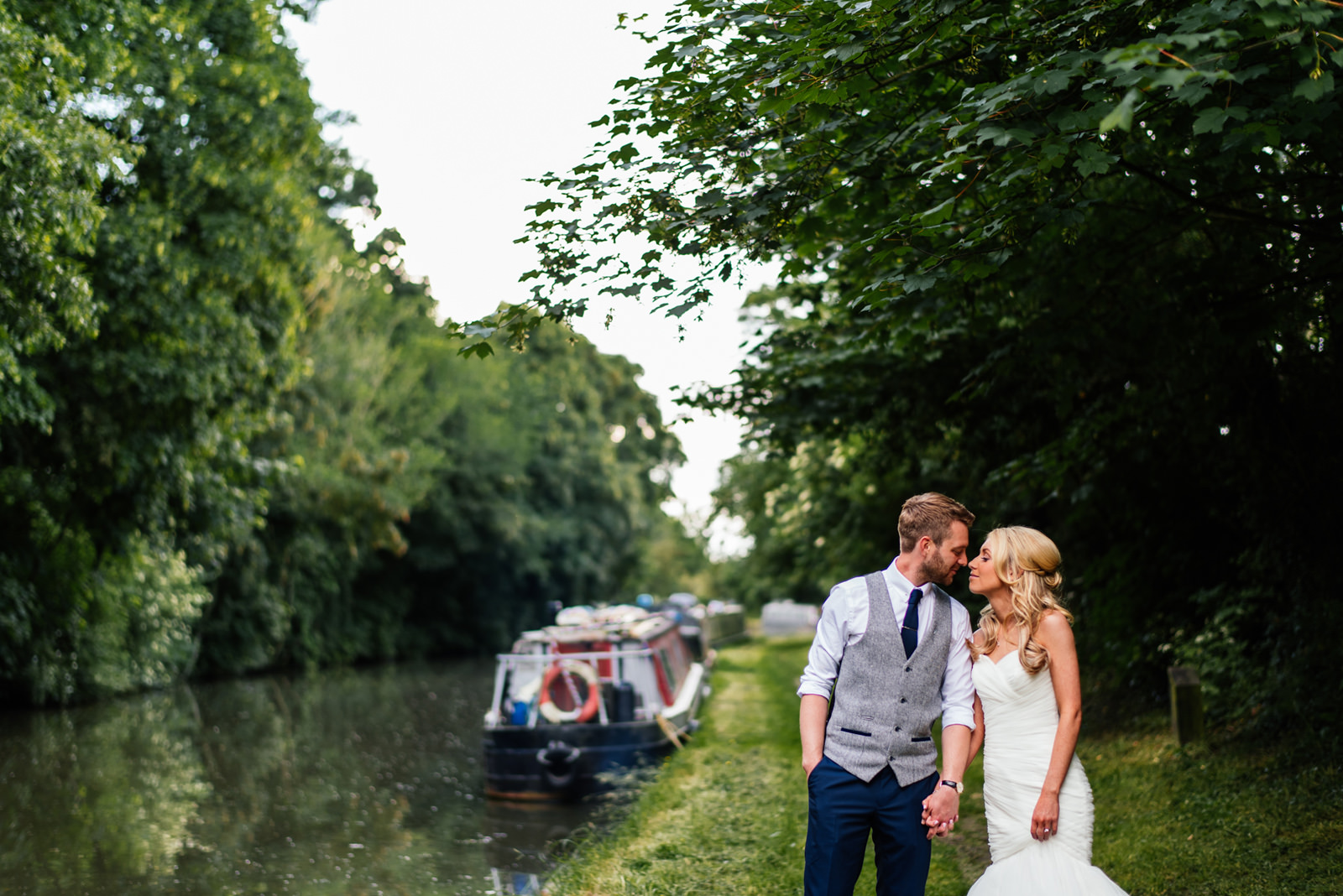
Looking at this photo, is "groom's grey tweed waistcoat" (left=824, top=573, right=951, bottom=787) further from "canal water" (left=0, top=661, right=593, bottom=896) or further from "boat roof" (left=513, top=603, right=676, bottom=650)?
"boat roof" (left=513, top=603, right=676, bottom=650)

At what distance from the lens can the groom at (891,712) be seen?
3.65 m

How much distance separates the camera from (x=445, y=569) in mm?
44062

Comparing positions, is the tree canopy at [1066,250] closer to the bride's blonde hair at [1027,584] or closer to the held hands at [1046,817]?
the bride's blonde hair at [1027,584]

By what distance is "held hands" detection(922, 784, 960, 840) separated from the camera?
11.8ft

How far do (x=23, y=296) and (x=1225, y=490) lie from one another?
1210 centimetres

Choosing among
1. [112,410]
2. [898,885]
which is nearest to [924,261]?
[898,885]

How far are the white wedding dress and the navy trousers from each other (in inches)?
9.3

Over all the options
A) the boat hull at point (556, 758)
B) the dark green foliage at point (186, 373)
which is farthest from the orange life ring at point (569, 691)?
the dark green foliage at point (186, 373)

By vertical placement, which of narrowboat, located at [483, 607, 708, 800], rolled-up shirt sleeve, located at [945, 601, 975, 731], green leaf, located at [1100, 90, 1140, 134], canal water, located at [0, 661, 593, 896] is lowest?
canal water, located at [0, 661, 593, 896]

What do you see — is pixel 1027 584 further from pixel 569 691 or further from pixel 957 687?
pixel 569 691

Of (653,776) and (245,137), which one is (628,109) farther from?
(245,137)

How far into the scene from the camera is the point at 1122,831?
7.12m

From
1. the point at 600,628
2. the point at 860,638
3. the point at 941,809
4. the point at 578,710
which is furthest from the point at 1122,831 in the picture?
the point at 600,628

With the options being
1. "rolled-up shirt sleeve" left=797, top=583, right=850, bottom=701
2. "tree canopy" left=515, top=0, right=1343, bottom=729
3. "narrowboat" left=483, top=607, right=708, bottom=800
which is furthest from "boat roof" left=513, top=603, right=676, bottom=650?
"rolled-up shirt sleeve" left=797, top=583, right=850, bottom=701
